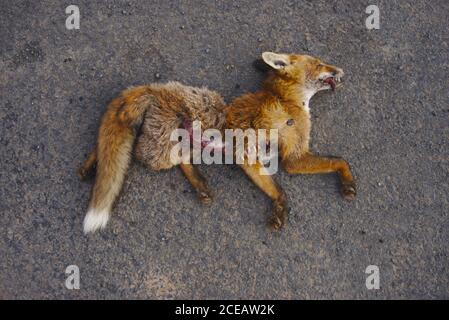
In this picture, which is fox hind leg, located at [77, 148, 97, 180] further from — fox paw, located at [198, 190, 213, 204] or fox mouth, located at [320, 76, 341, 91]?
fox mouth, located at [320, 76, 341, 91]

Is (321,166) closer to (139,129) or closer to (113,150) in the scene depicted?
(139,129)

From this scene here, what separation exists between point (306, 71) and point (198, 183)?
1.53 meters

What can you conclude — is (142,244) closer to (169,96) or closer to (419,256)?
(169,96)

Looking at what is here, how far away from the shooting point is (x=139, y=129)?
393cm

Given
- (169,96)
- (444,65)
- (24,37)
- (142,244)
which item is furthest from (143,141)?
(444,65)

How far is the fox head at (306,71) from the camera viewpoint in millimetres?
4172

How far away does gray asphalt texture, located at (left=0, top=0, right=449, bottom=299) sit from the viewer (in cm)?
415

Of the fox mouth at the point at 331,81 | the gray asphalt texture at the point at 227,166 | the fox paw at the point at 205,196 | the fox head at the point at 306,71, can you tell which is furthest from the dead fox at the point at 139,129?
the fox mouth at the point at 331,81

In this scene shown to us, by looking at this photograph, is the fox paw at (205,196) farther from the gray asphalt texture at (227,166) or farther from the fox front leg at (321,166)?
the fox front leg at (321,166)

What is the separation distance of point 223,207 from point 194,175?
1.41 feet

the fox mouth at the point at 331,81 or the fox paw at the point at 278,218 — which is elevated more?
the fox mouth at the point at 331,81

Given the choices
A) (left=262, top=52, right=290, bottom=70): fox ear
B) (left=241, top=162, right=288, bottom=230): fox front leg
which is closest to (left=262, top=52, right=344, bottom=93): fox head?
(left=262, top=52, right=290, bottom=70): fox ear

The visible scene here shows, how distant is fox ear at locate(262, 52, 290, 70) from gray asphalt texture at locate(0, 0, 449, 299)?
41 centimetres

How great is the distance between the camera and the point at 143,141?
392cm
